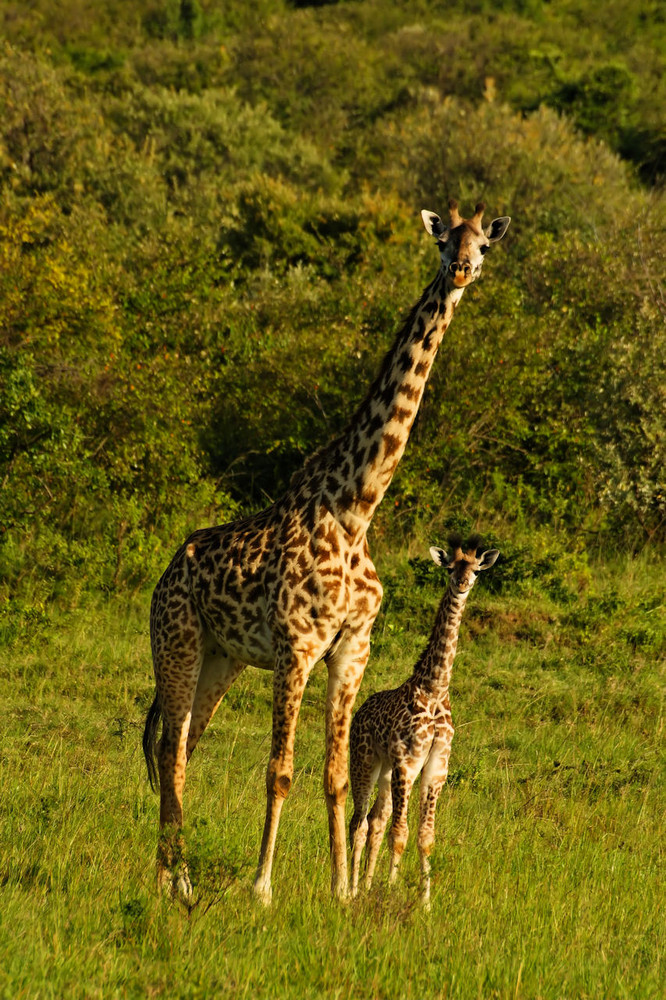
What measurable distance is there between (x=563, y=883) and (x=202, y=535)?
2942mm

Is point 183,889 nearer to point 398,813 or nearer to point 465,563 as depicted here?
point 398,813

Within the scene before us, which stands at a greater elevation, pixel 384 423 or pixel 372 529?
pixel 384 423

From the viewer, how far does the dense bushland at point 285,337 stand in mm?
13883

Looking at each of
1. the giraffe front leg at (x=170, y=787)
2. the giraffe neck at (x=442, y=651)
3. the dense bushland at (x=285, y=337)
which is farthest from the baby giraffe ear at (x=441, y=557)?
→ the dense bushland at (x=285, y=337)

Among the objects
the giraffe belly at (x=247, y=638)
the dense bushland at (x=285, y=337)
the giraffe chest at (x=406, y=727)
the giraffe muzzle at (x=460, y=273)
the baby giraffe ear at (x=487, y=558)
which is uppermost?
the giraffe muzzle at (x=460, y=273)

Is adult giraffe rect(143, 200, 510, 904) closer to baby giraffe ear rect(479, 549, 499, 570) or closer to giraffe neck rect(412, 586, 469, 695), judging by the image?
giraffe neck rect(412, 586, 469, 695)

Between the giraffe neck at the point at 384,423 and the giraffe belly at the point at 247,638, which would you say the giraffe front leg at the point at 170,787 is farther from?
the giraffe neck at the point at 384,423

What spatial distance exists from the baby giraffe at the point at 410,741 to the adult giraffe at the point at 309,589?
0.76 m

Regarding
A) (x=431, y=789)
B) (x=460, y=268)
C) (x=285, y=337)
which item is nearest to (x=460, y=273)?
(x=460, y=268)

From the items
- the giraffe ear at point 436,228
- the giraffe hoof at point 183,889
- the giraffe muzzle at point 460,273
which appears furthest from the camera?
the giraffe ear at point 436,228

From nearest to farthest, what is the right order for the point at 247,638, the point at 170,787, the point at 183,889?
the point at 183,889 < the point at 247,638 < the point at 170,787

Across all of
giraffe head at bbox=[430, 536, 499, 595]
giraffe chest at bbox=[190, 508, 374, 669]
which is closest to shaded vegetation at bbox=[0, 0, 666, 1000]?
giraffe chest at bbox=[190, 508, 374, 669]

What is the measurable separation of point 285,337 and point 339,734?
37.5 ft

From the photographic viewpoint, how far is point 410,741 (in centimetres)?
707
